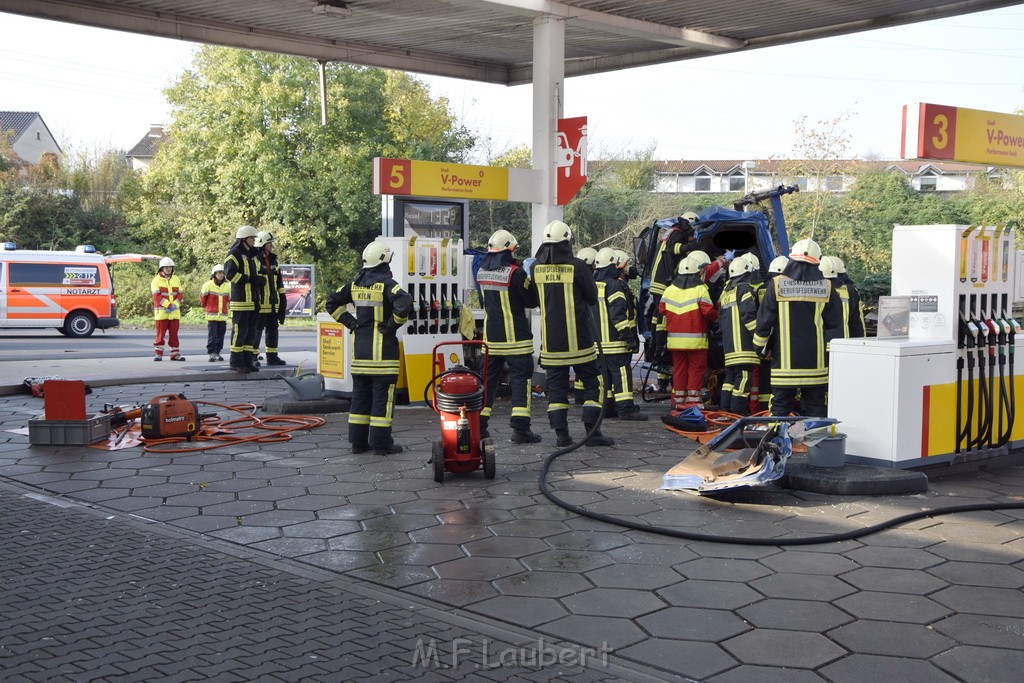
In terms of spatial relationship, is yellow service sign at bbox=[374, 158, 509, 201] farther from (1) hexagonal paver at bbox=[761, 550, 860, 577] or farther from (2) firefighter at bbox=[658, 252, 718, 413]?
(1) hexagonal paver at bbox=[761, 550, 860, 577]

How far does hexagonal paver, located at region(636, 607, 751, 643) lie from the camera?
16.0 ft

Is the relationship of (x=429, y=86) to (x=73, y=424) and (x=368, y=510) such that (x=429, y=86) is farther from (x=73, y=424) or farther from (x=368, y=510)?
(x=368, y=510)

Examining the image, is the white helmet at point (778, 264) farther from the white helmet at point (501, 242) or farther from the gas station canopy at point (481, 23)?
the gas station canopy at point (481, 23)

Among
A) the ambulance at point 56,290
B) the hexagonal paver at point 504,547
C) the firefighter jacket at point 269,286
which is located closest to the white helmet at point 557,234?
the hexagonal paver at point 504,547

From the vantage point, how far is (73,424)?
10023 mm

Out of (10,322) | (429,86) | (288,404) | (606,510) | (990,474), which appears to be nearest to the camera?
(606,510)

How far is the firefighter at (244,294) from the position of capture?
15688mm

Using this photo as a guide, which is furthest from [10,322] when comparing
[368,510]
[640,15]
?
[368,510]

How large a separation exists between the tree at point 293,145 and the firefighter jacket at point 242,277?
776 inches

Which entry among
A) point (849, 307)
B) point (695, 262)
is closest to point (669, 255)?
point (695, 262)

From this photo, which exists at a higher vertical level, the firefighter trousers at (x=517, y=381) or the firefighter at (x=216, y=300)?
the firefighter at (x=216, y=300)

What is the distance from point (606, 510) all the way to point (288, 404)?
5921mm

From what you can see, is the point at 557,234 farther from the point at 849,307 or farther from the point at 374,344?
the point at 849,307

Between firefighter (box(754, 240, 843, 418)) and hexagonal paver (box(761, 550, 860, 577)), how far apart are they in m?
3.63
